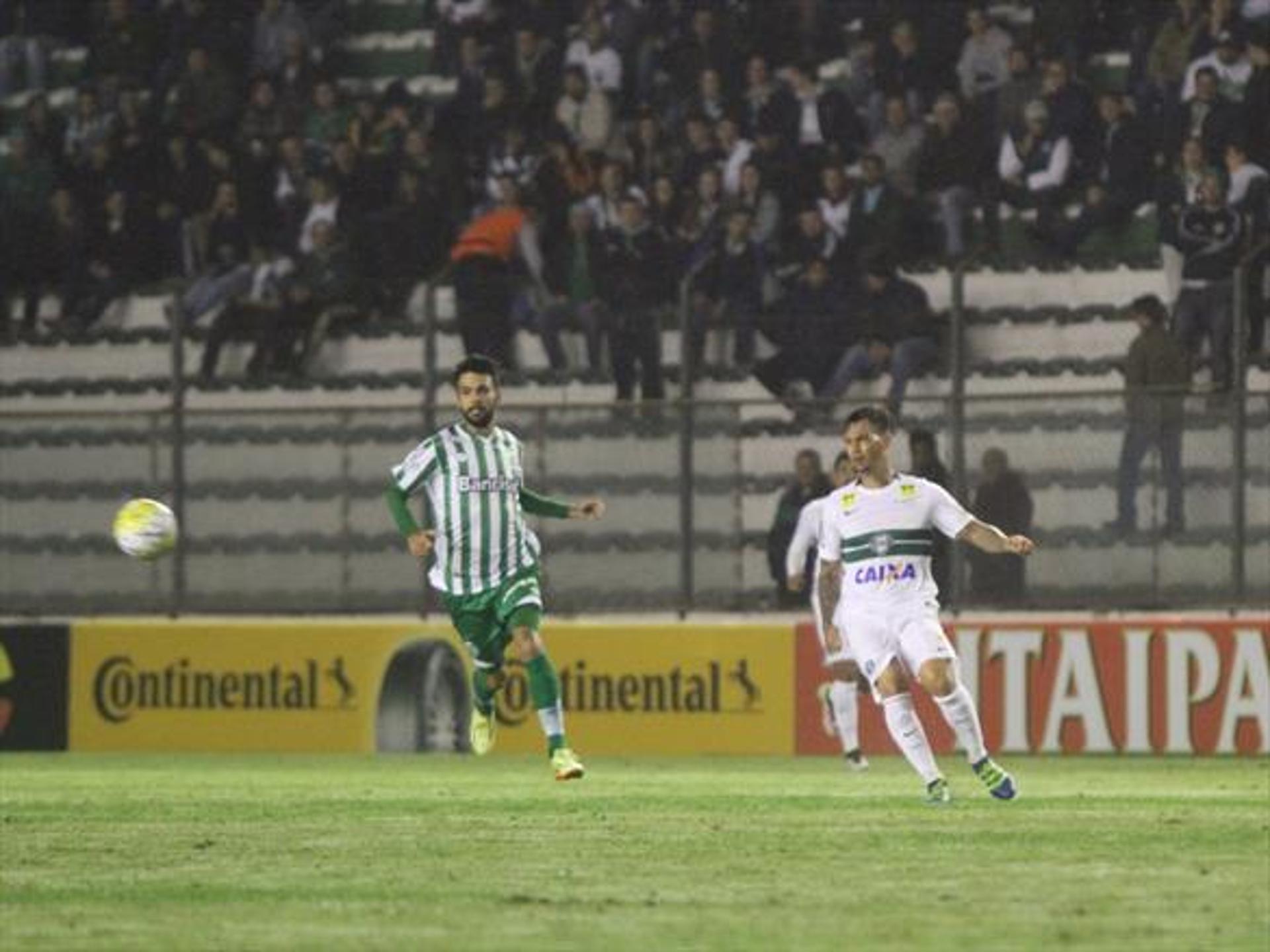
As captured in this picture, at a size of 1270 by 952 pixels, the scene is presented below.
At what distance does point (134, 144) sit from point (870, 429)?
16158 mm

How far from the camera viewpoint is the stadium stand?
77.6 ft

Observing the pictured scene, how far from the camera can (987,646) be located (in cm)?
2459

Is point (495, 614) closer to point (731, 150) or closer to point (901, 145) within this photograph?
point (901, 145)

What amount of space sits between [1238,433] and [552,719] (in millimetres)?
6551

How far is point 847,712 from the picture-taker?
76.9 ft

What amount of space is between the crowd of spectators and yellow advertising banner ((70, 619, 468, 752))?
8.95 feet

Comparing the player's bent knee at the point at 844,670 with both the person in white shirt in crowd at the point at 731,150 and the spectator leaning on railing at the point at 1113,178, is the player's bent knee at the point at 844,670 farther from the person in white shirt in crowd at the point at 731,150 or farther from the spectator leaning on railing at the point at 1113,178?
the person in white shirt in crowd at the point at 731,150

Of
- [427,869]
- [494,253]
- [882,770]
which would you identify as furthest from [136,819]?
[494,253]

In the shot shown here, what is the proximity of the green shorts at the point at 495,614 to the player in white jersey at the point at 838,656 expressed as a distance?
12.5 feet

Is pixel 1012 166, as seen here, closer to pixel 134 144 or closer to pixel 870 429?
pixel 134 144

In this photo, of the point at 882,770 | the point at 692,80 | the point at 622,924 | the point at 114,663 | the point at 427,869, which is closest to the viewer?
the point at 622,924

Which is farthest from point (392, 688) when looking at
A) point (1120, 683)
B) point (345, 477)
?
point (1120, 683)

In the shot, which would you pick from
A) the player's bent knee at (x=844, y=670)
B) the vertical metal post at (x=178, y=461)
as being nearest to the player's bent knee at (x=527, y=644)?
the player's bent knee at (x=844, y=670)

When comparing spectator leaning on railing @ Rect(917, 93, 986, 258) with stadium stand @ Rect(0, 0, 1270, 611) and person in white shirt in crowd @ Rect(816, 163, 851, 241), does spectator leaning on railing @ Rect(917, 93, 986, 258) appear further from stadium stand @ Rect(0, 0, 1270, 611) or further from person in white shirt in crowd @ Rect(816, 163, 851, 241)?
person in white shirt in crowd @ Rect(816, 163, 851, 241)
